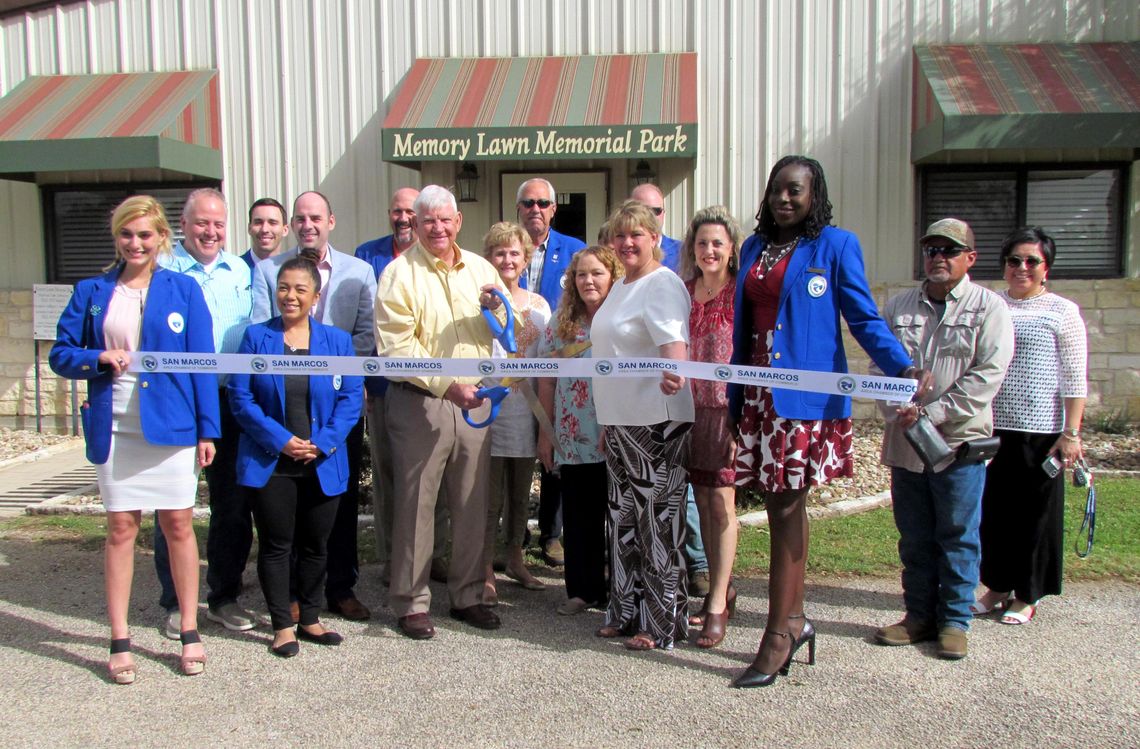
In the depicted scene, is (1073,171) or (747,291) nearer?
(747,291)

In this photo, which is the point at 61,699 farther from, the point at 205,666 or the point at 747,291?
the point at 747,291

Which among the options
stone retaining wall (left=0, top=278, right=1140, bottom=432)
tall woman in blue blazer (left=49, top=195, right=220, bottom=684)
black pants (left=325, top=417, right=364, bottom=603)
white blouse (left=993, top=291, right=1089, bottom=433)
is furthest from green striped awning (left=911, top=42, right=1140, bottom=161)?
tall woman in blue blazer (left=49, top=195, right=220, bottom=684)

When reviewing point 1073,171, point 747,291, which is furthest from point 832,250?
point 1073,171

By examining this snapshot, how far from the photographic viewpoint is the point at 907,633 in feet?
13.8

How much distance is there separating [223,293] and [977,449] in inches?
146

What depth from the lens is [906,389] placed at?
144 inches

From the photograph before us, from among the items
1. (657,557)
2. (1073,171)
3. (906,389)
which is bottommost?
(657,557)

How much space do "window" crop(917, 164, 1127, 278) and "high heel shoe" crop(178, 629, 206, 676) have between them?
831 cm

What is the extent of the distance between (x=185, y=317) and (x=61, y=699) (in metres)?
1.67

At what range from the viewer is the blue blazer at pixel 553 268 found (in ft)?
17.6

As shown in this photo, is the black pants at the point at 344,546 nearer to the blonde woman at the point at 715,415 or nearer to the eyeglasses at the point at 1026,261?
the blonde woman at the point at 715,415

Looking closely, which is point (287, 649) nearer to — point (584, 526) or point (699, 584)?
point (584, 526)

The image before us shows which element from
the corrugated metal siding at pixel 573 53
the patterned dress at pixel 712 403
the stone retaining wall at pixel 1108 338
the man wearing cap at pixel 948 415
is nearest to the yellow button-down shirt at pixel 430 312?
the patterned dress at pixel 712 403

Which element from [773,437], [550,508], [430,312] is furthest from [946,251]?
[550,508]
